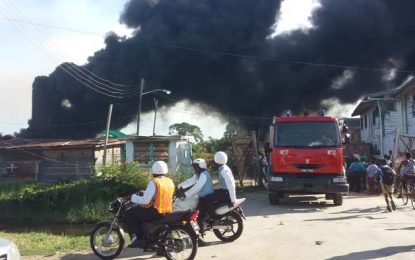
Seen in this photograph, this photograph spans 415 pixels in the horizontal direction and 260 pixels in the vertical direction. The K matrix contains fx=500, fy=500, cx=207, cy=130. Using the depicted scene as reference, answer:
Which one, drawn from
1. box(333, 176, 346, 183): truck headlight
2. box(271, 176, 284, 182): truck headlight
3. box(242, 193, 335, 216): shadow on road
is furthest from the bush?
box(333, 176, 346, 183): truck headlight

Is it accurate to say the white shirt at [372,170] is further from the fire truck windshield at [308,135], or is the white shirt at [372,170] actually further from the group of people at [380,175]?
the fire truck windshield at [308,135]

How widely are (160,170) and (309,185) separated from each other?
7.18 metres

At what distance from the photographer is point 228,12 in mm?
42969

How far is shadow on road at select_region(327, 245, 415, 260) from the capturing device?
7.16 m

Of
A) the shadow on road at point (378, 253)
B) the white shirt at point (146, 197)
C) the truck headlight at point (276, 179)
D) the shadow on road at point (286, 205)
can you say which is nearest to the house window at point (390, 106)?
the shadow on road at point (286, 205)

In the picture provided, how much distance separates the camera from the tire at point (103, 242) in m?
7.48

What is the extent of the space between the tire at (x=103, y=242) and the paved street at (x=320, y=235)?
0.27 metres

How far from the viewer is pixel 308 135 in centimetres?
1378

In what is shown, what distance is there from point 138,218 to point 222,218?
67.1 inches

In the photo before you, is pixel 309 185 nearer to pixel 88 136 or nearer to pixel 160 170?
pixel 160 170

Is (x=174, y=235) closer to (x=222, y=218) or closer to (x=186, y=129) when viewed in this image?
(x=222, y=218)

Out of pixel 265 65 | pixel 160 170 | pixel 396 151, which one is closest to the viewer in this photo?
pixel 160 170

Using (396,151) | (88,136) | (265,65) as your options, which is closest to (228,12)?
(265,65)

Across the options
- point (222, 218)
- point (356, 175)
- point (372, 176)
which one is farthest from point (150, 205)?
point (356, 175)
